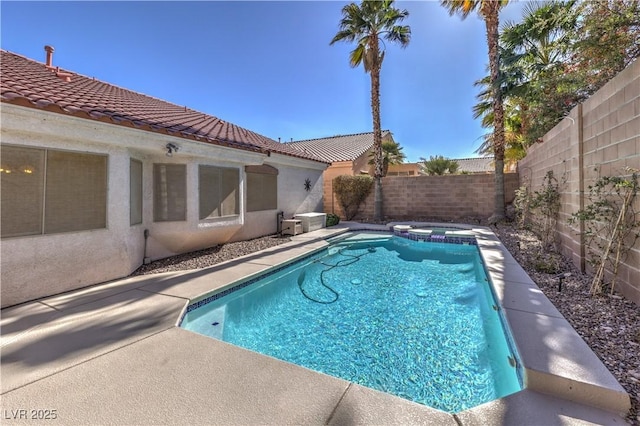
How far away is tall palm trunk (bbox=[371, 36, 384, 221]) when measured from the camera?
631 inches

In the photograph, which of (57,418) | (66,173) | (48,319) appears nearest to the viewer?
(57,418)

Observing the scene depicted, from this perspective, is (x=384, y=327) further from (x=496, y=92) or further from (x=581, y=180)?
(x=496, y=92)

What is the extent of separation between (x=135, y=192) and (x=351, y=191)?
43.5ft

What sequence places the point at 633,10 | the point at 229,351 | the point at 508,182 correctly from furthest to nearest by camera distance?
the point at 508,182, the point at 633,10, the point at 229,351

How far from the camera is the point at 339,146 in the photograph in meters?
28.0

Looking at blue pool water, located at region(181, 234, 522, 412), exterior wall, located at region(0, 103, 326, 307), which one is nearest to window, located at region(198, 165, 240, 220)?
exterior wall, located at region(0, 103, 326, 307)

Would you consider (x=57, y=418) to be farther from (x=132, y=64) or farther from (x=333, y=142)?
(x=333, y=142)

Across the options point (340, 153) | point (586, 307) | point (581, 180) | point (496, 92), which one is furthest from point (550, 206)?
point (340, 153)

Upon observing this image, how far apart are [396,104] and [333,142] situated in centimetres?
Answer: 982

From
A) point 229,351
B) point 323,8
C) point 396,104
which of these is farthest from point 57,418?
point 396,104

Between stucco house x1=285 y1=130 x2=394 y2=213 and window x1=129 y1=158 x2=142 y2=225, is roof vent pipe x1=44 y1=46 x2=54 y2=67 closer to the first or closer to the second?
window x1=129 y1=158 x2=142 y2=225

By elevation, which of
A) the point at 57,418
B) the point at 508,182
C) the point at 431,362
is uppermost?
the point at 508,182

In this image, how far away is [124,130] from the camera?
6.23 metres

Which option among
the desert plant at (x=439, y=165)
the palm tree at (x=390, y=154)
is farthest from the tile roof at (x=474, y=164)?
the palm tree at (x=390, y=154)
